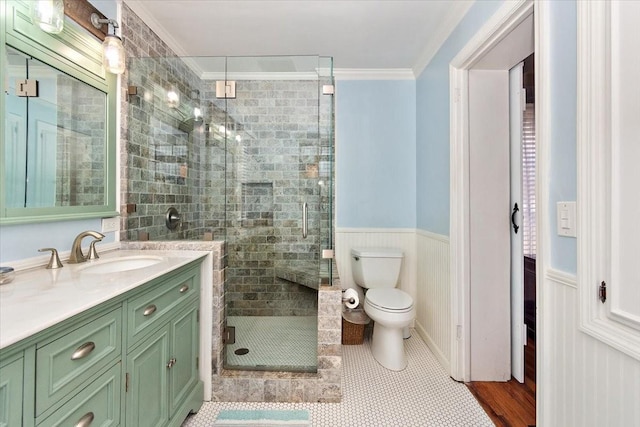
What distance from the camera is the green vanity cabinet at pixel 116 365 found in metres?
0.73

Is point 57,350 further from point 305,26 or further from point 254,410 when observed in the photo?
point 305,26

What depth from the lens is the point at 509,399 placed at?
1.77 m

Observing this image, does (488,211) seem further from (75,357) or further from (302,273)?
(75,357)

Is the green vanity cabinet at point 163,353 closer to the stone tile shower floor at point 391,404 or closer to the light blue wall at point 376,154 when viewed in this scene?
the stone tile shower floor at point 391,404

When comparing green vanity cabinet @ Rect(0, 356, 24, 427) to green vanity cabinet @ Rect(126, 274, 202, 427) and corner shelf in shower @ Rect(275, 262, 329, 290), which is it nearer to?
green vanity cabinet @ Rect(126, 274, 202, 427)

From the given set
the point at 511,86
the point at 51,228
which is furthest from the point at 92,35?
the point at 511,86

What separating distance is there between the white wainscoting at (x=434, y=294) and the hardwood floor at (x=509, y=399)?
0.80ft

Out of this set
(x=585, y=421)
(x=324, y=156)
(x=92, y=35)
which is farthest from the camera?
(x=324, y=156)

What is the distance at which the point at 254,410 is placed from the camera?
1.69m

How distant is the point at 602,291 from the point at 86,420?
5.48 feet

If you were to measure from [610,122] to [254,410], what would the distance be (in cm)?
207

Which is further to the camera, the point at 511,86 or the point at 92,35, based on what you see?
the point at 511,86

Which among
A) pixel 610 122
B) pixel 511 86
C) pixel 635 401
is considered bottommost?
pixel 635 401

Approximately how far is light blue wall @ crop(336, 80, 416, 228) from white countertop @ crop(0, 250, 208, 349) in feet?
6.09
